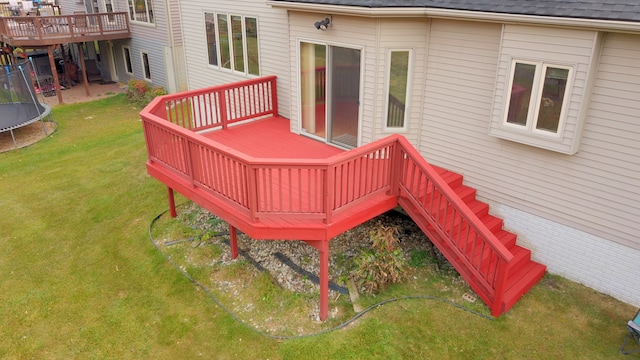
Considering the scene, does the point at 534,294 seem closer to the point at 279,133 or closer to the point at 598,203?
the point at 598,203

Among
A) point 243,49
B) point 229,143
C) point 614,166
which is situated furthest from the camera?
point 243,49

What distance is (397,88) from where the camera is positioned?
7625mm

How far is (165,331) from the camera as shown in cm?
644

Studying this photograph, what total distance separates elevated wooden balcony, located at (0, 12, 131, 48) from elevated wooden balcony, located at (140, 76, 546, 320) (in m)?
13.9

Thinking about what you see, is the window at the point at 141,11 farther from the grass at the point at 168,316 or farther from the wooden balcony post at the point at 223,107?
the grass at the point at 168,316

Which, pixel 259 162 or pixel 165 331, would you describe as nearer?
pixel 259 162

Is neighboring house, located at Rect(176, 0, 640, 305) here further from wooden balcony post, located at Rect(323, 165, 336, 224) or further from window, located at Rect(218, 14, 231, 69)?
window, located at Rect(218, 14, 231, 69)

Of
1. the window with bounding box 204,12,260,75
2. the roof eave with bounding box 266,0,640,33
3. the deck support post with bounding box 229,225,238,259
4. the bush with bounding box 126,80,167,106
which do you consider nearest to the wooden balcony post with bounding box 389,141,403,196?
the roof eave with bounding box 266,0,640,33

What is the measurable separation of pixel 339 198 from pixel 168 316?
9.99ft

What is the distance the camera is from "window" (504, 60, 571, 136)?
6.05 m

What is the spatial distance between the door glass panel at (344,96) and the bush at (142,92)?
1170cm

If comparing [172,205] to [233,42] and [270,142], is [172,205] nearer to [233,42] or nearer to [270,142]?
[270,142]

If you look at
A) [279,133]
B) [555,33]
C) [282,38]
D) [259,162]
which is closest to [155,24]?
[282,38]

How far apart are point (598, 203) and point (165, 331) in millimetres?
6233
